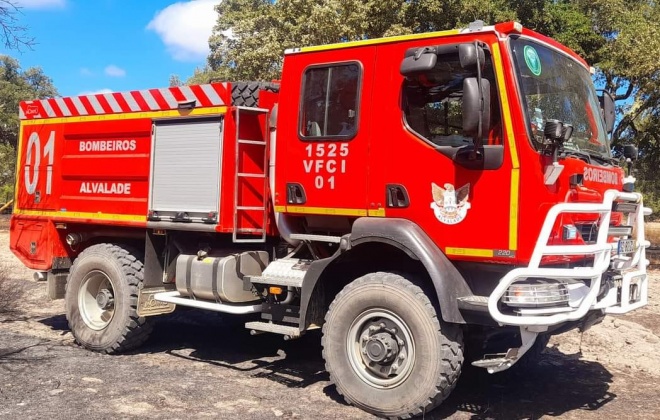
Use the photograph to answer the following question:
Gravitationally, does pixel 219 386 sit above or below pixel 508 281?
below

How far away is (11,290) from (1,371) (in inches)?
204

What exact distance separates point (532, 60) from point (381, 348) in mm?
2438

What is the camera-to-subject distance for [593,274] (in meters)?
4.55

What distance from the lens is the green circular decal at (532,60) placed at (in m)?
4.84

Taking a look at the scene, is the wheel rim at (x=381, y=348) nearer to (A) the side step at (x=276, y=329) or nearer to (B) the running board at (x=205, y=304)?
(A) the side step at (x=276, y=329)

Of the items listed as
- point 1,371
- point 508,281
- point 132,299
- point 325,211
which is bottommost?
point 1,371

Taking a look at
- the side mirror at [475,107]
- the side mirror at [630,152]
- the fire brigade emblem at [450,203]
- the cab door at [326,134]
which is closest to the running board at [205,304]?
the cab door at [326,134]

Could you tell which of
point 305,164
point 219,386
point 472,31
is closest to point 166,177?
point 305,164

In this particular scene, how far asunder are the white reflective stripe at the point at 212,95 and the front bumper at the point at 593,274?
3228 millimetres

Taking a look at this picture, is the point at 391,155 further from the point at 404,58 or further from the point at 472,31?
the point at 472,31

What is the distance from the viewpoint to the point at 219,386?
576 cm

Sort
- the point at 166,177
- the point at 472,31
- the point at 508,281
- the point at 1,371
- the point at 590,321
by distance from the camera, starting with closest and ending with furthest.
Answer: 1. the point at 508,281
2. the point at 472,31
3. the point at 590,321
4. the point at 1,371
5. the point at 166,177

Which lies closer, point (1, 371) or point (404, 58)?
point (404, 58)

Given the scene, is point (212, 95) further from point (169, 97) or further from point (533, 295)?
point (533, 295)
